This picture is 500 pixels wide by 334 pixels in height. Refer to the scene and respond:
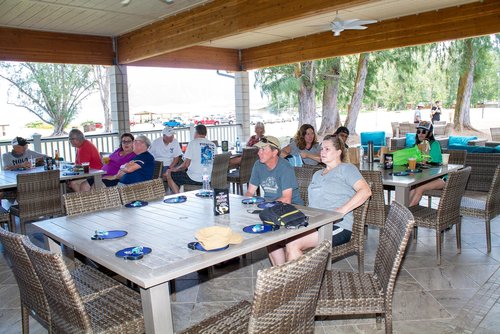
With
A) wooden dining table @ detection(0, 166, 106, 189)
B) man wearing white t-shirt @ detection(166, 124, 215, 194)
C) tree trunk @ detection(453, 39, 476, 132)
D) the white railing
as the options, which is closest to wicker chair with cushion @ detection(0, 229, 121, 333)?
wooden dining table @ detection(0, 166, 106, 189)

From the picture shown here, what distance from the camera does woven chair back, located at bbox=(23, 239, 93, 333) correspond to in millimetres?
1845

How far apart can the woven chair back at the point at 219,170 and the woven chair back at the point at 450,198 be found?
2824mm

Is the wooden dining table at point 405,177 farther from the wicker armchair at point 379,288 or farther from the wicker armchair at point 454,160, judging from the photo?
the wicker armchair at point 379,288

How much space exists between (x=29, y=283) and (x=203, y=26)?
515cm

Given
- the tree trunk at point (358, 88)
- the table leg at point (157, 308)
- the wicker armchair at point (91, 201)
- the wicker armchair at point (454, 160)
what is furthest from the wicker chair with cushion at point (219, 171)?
the tree trunk at point (358, 88)

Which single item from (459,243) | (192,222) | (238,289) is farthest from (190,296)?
(459,243)

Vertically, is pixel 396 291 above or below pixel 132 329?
below

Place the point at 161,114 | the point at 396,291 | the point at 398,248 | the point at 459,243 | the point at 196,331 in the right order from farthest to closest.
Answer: the point at 161,114 < the point at 459,243 < the point at 396,291 < the point at 398,248 < the point at 196,331

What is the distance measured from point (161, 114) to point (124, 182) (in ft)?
81.7

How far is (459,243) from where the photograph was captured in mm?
4062

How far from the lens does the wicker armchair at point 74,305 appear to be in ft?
6.10

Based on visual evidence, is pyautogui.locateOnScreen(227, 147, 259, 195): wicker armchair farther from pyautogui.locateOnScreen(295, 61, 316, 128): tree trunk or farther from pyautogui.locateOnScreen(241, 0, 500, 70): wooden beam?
pyautogui.locateOnScreen(295, 61, 316, 128): tree trunk

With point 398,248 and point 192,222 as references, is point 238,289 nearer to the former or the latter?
point 192,222

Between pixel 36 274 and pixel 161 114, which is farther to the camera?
pixel 161 114
